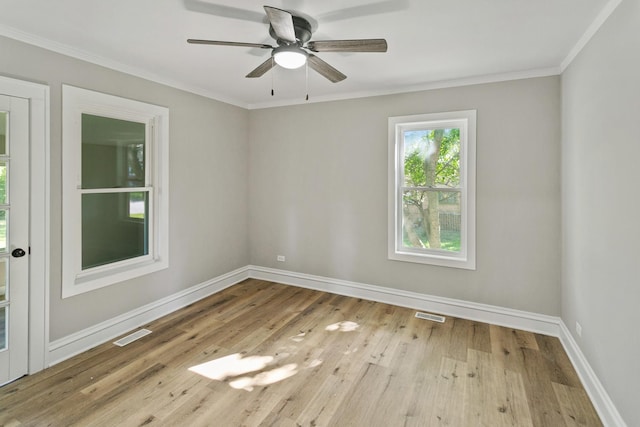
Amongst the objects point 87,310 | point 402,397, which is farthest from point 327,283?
point 87,310

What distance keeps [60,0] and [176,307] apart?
9.93 feet

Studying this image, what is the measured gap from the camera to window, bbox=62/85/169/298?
2809 millimetres

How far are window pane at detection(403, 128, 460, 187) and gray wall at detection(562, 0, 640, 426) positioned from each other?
107 centimetres

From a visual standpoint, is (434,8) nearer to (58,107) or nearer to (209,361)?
(58,107)

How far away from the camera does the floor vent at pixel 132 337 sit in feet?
9.97

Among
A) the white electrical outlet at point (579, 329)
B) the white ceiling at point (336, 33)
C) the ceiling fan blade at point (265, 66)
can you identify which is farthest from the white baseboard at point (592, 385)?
the ceiling fan blade at point (265, 66)

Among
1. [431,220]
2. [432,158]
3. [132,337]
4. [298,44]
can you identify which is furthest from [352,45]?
[132,337]

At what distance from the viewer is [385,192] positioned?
13.1 ft

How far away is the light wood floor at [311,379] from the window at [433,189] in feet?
2.70

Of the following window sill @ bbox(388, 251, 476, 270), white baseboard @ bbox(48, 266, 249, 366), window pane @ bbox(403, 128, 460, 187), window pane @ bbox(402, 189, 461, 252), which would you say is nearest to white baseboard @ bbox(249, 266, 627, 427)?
window sill @ bbox(388, 251, 476, 270)

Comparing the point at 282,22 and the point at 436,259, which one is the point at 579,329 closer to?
the point at 436,259

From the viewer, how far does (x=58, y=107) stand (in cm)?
267

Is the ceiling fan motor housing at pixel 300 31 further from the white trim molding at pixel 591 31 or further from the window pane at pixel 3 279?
the window pane at pixel 3 279

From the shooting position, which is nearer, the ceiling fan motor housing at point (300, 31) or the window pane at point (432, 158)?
the ceiling fan motor housing at point (300, 31)
